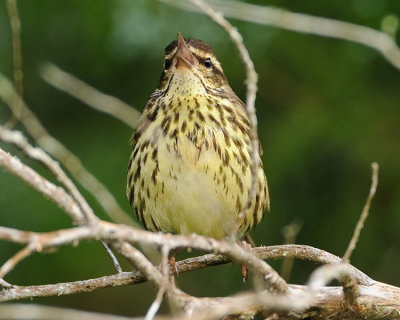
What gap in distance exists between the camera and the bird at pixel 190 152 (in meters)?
4.70

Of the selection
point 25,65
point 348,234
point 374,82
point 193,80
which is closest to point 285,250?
point 193,80

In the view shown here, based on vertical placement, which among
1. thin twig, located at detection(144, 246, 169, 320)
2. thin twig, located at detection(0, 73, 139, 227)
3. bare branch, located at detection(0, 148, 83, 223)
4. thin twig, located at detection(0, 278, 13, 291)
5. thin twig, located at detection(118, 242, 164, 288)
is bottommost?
thin twig, located at detection(144, 246, 169, 320)

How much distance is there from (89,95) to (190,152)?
34.9 inches

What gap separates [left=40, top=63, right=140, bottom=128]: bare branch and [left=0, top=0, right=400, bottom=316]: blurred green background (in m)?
0.43

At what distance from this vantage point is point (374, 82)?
652cm

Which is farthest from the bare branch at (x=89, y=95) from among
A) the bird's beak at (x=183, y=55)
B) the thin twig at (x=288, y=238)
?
the thin twig at (x=288, y=238)

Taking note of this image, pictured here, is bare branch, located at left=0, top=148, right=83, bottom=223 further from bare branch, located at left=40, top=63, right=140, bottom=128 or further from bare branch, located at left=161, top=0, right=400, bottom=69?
bare branch, located at left=161, top=0, right=400, bottom=69

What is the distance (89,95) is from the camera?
5.27 m

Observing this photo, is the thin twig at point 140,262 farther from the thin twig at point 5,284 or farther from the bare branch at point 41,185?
the thin twig at point 5,284

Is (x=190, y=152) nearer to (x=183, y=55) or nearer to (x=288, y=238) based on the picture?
(x=183, y=55)

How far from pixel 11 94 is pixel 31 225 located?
194 centimetres

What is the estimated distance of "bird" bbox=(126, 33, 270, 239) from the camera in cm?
470

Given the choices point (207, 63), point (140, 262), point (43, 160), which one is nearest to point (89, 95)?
point (207, 63)

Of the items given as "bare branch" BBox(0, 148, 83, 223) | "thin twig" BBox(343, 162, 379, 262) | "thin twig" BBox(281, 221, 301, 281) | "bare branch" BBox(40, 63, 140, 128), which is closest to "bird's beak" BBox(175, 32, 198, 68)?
"bare branch" BBox(40, 63, 140, 128)
